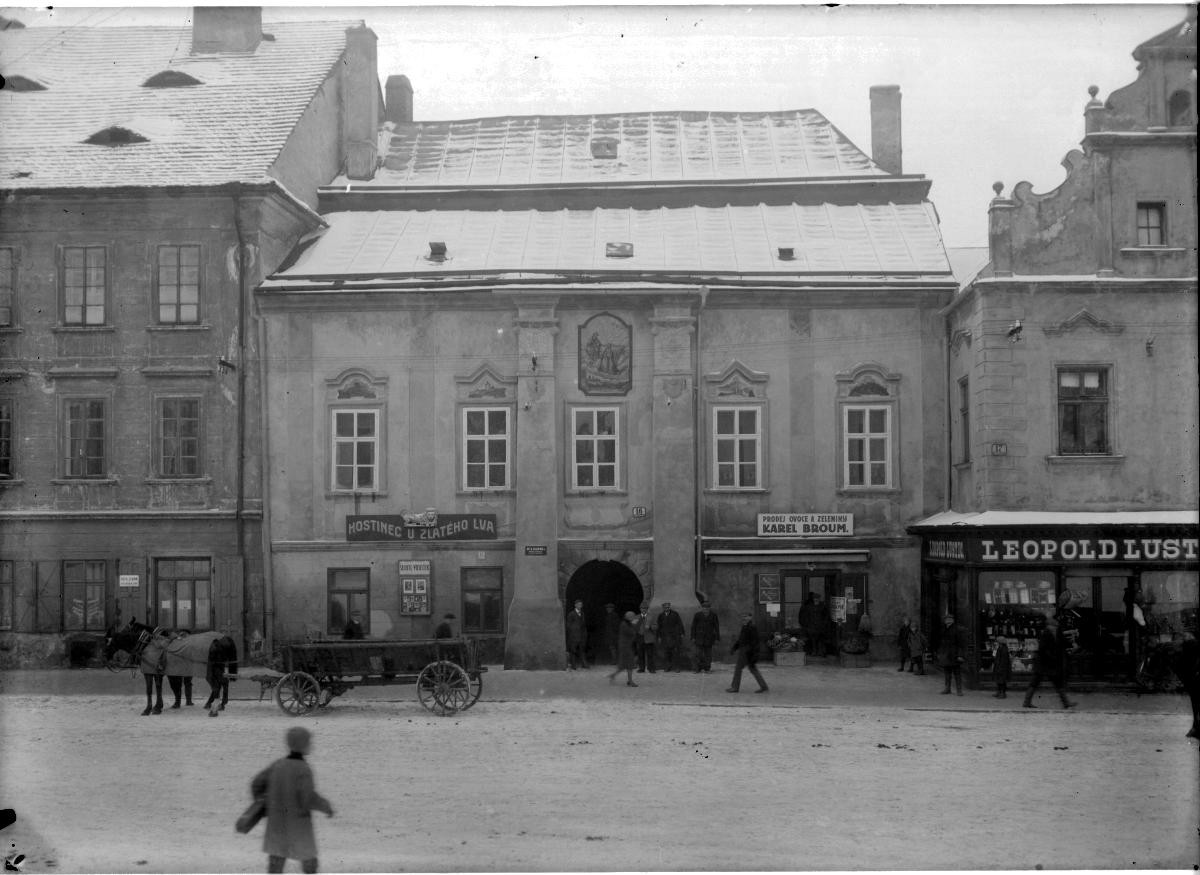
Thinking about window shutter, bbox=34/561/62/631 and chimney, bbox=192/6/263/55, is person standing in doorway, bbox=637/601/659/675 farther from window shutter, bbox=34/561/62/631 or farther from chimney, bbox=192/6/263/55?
chimney, bbox=192/6/263/55

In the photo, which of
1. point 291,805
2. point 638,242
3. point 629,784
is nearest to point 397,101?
point 638,242

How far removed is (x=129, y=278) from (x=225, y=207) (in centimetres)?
219

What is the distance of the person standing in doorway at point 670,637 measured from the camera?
23828 mm

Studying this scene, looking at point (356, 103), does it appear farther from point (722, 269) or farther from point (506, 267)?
point (722, 269)

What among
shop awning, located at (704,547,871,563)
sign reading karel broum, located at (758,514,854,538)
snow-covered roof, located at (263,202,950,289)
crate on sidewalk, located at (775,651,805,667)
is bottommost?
crate on sidewalk, located at (775,651,805,667)

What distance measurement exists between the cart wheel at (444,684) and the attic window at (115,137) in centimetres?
1134

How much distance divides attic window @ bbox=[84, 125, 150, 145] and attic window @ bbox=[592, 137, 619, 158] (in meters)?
8.40

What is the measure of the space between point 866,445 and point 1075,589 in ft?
15.8

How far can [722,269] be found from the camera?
25.1 meters

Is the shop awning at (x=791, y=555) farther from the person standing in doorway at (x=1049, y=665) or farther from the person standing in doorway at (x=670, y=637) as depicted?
the person standing in doorway at (x=1049, y=665)

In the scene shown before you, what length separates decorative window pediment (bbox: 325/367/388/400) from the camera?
24.5m

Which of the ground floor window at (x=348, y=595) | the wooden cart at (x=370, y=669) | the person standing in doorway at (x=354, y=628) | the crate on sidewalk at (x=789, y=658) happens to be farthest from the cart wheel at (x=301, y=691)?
the crate on sidewalk at (x=789, y=658)

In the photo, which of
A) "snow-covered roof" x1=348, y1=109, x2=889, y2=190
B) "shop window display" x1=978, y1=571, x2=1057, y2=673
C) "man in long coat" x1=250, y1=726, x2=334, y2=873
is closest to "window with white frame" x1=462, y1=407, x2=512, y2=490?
"snow-covered roof" x1=348, y1=109, x2=889, y2=190

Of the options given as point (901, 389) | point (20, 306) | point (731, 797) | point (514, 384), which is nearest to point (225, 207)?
point (20, 306)
